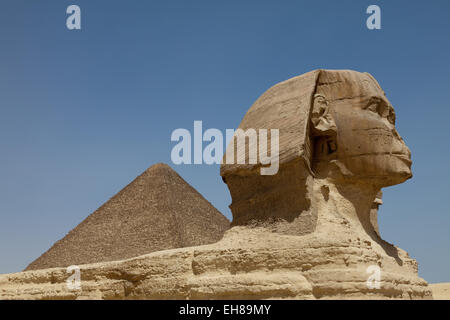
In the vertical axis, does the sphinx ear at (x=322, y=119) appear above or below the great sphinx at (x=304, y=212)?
above

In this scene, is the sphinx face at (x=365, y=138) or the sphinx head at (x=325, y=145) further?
the sphinx face at (x=365, y=138)

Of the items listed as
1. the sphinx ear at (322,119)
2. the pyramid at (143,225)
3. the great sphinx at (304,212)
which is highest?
the pyramid at (143,225)

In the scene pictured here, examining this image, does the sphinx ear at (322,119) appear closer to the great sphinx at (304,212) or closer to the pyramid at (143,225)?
A: the great sphinx at (304,212)

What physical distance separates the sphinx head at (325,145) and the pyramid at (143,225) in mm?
12674

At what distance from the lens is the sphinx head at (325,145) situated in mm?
7363

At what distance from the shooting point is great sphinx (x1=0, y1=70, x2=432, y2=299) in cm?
673

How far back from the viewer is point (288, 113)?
775 centimetres

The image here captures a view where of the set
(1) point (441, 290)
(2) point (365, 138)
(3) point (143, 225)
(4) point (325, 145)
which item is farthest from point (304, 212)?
(1) point (441, 290)

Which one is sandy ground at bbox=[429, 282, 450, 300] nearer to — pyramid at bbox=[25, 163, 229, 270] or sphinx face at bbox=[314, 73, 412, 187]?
pyramid at bbox=[25, 163, 229, 270]

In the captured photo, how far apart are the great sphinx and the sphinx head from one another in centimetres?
1

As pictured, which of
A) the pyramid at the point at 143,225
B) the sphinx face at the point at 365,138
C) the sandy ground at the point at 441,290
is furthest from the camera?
the pyramid at the point at 143,225

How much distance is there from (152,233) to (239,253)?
14494 millimetres

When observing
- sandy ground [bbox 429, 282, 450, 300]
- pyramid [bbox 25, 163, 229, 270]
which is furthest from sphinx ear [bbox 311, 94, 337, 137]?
sandy ground [bbox 429, 282, 450, 300]

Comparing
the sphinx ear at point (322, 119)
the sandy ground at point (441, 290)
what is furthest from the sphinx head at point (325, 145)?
the sandy ground at point (441, 290)
